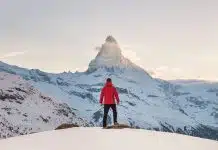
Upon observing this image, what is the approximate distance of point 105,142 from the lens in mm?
19266

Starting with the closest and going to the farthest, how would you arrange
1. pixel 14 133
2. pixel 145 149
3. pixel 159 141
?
pixel 145 149
pixel 159 141
pixel 14 133

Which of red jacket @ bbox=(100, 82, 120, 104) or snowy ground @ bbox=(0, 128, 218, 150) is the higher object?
red jacket @ bbox=(100, 82, 120, 104)

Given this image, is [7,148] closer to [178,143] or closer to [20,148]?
[20,148]

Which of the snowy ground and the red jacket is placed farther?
the red jacket

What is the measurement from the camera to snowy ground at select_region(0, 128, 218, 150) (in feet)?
Result: 60.0

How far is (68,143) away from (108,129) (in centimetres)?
538

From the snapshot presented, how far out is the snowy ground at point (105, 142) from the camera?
1828 centimetres

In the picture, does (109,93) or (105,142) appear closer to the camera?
(105,142)

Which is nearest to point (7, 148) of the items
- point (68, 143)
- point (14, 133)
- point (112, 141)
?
point (68, 143)

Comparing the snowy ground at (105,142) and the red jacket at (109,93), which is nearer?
the snowy ground at (105,142)

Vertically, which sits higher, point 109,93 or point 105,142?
point 109,93

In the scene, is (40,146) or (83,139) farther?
(83,139)

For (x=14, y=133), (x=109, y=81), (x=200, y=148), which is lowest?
(x=14, y=133)

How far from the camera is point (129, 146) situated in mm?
18359
